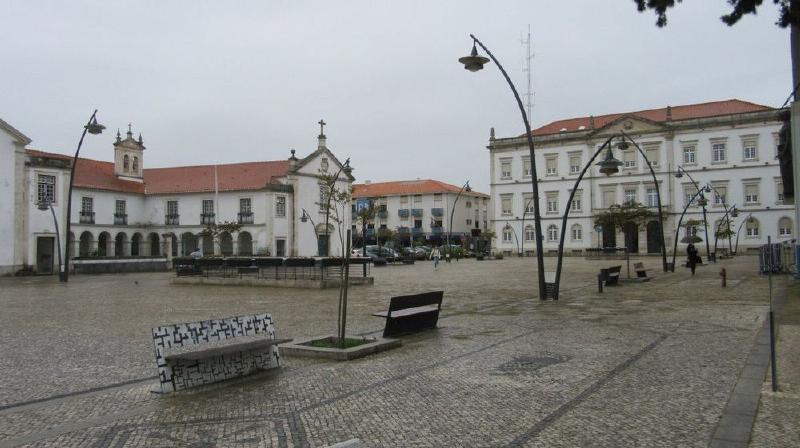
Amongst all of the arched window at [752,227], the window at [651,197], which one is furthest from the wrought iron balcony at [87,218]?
the arched window at [752,227]

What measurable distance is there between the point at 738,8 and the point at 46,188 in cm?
4056

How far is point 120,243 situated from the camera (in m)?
50.6

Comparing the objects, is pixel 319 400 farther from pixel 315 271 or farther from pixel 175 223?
pixel 175 223

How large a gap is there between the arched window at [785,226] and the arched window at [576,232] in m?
19.0

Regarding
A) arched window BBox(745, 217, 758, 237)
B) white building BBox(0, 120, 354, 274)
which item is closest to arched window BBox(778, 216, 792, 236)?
arched window BBox(745, 217, 758, 237)

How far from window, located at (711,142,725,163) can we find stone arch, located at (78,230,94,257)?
57472 mm

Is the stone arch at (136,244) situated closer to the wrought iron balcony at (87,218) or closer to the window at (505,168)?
the wrought iron balcony at (87,218)

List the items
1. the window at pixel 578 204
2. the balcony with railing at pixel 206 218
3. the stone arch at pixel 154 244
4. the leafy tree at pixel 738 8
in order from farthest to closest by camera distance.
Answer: the window at pixel 578 204 < the stone arch at pixel 154 244 < the balcony with railing at pixel 206 218 < the leafy tree at pixel 738 8

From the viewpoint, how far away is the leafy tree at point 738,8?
37.6ft

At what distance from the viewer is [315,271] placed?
23.9 meters

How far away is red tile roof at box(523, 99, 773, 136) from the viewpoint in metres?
64.4

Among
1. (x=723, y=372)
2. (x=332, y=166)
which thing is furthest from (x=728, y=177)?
(x=723, y=372)

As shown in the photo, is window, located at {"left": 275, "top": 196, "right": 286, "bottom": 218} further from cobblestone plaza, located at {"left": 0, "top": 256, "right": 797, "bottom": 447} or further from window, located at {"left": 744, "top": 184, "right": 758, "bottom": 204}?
window, located at {"left": 744, "top": 184, "right": 758, "bottom": 204}

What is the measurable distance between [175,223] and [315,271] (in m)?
32.7
